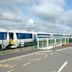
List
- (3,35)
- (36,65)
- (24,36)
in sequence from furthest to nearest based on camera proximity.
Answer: (24,36) → (3,35) → (36,65)

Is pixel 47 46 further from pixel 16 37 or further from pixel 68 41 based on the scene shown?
pixel 68 41

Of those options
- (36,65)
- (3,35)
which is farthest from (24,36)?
(36,65)

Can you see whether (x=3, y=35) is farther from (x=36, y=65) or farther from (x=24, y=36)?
(x=36, y=65)

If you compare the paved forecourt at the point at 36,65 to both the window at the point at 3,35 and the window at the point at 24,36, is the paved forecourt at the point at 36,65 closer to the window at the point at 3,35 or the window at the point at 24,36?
the window at the point at 3,35

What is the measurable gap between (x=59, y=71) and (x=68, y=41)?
52.4 meters

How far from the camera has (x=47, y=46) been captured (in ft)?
154

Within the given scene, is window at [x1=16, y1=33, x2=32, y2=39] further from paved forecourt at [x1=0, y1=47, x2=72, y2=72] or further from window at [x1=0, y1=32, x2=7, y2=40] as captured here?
paved forecourt at [x1=0, y1=47, x2=72, y2=72]

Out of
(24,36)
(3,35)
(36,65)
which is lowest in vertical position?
(36,65)

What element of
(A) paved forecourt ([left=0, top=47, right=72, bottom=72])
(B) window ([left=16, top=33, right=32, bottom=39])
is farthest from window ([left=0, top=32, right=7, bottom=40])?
(A) paved forecourt ([left=0, top=47, right=72, bottom=72])

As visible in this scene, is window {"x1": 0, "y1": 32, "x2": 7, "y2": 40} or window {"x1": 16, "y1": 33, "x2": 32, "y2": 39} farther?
window {"x1": 16, "y1": 33, "x2": 32, "y2": 39}

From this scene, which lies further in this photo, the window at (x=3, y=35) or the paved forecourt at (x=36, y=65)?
the window at (x=3, y=35)

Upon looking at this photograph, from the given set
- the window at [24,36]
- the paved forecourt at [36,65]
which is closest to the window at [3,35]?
the window at [24,36]

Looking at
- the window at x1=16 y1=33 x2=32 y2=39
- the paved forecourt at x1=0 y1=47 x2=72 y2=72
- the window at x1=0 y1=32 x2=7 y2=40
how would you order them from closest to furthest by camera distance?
the paved forecourt at x1=0 y1=47 x2=72 y2=72
the window at x1=0 y1=32 x2=7 y2=40
the window at x1=16 y1=33 x2=32 y2=39

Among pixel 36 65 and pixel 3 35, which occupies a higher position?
pixel 3 35
